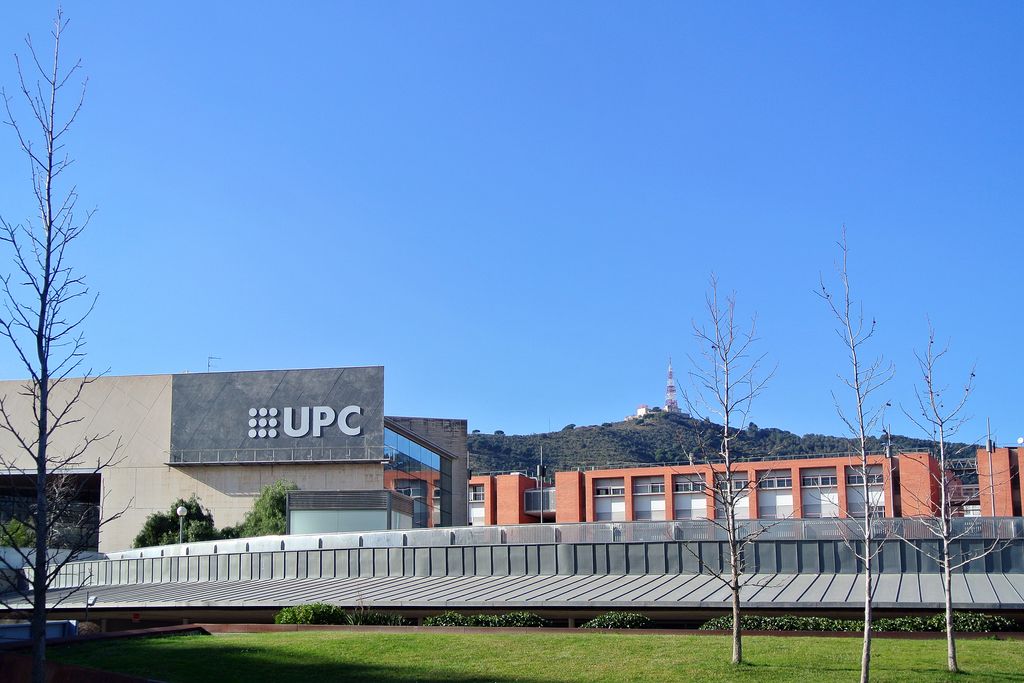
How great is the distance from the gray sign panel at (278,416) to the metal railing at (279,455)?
0.07m

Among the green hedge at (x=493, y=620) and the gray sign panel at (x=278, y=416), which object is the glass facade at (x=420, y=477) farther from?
the green hedge at (x=493, y=620)

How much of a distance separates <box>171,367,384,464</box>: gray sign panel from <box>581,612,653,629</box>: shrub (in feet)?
145

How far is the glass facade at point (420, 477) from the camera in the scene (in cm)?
7231

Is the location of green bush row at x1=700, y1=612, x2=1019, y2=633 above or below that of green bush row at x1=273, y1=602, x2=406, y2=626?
above

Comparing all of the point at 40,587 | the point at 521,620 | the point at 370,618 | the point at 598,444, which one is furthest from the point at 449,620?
the point at 598,444

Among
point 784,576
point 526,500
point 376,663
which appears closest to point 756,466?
point 526,500

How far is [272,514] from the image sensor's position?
6756 centimetres

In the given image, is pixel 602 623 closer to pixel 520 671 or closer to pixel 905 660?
pixel 520 671

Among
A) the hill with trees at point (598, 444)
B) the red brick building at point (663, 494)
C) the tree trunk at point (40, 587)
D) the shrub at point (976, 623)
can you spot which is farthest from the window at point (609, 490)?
the tree trunk at point (40, 587)

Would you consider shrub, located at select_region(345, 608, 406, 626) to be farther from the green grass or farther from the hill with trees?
the hill with trees

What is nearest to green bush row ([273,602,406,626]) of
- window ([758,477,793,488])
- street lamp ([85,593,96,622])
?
street lamp ([85,593,96,622])

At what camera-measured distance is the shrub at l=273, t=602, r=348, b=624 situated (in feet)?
98.9

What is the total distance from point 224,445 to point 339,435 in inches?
341

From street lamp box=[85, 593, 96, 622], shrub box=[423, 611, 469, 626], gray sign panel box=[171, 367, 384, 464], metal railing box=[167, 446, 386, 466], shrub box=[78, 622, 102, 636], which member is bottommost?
→ shrub box=[78, 622, 102, 636]
